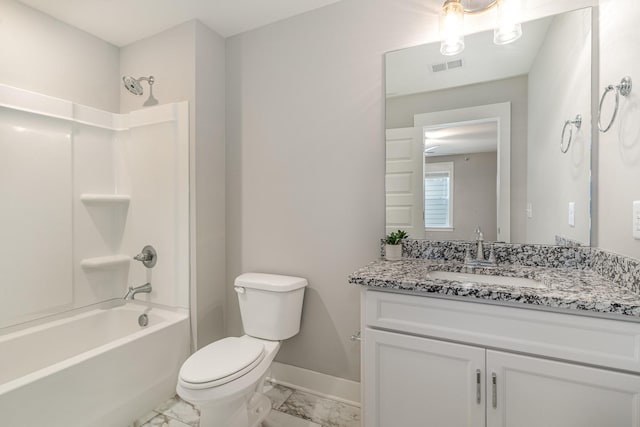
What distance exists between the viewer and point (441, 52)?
62.8 inches

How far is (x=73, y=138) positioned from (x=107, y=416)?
5.68 feet

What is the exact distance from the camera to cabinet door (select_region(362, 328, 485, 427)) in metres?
1.10

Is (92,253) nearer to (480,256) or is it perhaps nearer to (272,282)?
(272,282)

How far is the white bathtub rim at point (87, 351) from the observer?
4.27 ft

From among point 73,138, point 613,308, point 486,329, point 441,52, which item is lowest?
point 486,329

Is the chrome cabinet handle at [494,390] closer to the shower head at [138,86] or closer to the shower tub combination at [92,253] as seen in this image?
the shower tub combination at [92,253]

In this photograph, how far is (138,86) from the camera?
6.85 ft

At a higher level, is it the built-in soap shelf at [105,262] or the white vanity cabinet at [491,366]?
the built-in soap shelf at [105,262]

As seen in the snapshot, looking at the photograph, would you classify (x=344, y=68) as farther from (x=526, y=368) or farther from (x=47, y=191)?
(x=47, y=191)

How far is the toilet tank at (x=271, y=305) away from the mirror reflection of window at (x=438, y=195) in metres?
0.86

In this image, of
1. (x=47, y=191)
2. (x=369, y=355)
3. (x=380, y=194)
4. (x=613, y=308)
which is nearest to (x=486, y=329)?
(x=613, y=308)

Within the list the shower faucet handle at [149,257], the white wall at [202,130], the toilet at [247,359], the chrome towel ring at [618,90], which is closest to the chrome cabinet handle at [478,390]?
the toilet at [247,359]

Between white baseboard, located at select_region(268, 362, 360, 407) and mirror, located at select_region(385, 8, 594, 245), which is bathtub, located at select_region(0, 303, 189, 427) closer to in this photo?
white baseboard, located at select_region(268, 362, 360, 407)

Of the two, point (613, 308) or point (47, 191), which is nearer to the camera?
point (613, 308)
